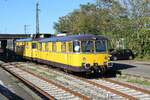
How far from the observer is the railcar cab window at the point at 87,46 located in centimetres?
2362

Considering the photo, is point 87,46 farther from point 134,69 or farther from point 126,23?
point 126,23

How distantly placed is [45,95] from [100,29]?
48.7m

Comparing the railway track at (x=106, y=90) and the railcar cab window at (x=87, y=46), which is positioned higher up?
the railcar cab window at (x=87, y=46)

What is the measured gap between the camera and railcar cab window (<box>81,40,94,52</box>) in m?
23.6

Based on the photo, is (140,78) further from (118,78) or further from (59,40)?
(59,40)

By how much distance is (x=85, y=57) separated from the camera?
920 inches

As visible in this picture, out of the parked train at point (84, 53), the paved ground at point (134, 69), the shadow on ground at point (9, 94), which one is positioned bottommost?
the shadow on ground at point (9, 94)

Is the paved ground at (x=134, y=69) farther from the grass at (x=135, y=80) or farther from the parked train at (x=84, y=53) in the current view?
the parked train at (x=84, y=53)

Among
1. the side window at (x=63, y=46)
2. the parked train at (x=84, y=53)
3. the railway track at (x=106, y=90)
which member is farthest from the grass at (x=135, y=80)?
the side window at (x=63, y=46)

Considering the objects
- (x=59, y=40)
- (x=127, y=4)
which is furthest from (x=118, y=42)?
(x=59, y=40)

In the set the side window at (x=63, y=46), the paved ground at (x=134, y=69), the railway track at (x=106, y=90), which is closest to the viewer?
the railway track at (x=106, y=90)

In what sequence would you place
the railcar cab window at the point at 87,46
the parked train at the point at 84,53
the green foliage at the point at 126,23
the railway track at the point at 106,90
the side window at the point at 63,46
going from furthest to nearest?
the green foliage at the point at 126,23
the side window at the point at 63,46
the railcar cab window at the point at 87,46
the parked train at the point at 84,53
the railway track at the point at 106,90

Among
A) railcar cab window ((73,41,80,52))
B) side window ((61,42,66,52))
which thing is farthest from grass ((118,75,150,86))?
side window ((61,42,66,52))

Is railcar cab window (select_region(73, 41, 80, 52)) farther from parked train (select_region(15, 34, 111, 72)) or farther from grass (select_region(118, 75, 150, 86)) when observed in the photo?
grass (select_region(118, 75, 150, 86))
